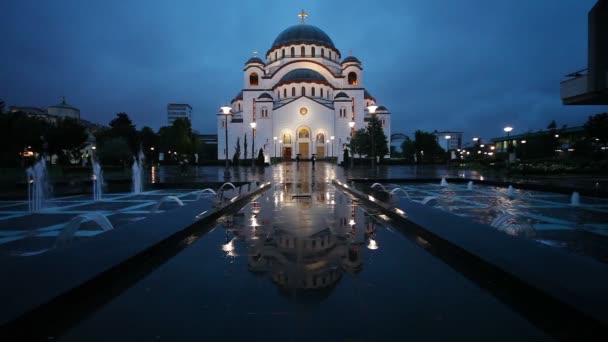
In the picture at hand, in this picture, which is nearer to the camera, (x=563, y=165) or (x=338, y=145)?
(x=563, y=165)

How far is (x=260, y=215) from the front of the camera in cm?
766

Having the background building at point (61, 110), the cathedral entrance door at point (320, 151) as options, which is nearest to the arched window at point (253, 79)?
the cathedral entrance door at point (320, 151)

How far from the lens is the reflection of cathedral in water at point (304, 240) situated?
379cm

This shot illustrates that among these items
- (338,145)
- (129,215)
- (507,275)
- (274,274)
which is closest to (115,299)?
(274,274)

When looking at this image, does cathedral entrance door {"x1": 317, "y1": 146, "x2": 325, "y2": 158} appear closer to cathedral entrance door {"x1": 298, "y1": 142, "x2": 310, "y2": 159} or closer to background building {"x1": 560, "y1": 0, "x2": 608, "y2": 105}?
cathedral entrance door {"x1": 298, "y1": 142, "x2": 310, "y2": 159}

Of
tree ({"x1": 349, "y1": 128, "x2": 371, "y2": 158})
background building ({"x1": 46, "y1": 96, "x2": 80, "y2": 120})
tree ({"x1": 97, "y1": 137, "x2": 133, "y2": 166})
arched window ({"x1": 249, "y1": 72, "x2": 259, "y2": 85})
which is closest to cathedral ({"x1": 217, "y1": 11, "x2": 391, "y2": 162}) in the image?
arched window ({"x1": 249, "y1": 72, "x2": 259, "y2": 85})

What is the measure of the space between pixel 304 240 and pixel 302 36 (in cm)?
6624

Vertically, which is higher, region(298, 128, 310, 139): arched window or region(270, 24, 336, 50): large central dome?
region(270, 24, 336, 50): large central dome

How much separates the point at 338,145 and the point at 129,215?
53618 millimetres

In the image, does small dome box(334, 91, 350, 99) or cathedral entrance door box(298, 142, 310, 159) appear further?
cathedral entrance door box(298, 142, 310, 159)

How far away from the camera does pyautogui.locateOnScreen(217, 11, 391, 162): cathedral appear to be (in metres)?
61.2

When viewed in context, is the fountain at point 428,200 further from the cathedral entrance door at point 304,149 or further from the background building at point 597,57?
the cathedral entrance door at point 304,149

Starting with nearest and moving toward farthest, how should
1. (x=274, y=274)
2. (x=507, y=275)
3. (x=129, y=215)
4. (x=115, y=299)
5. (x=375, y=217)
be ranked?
(x=115, y=299), (x=507, y=275), (x=274, y=274), (x=375, y=217), (x=129, y=215)

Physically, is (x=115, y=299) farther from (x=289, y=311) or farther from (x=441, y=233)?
(x=441, y=233)
